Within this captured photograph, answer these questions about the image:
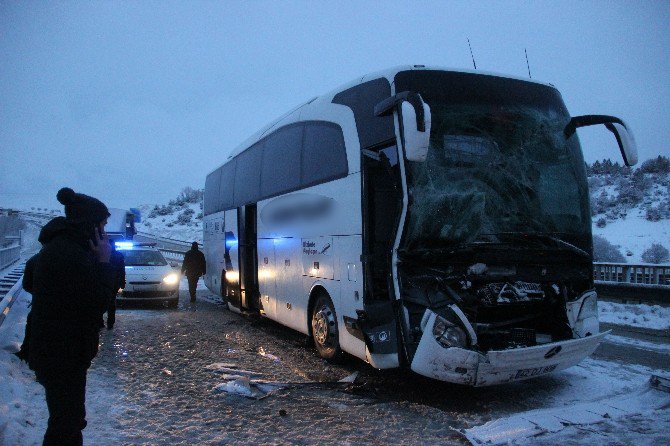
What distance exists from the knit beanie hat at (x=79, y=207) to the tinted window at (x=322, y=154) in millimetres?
3693

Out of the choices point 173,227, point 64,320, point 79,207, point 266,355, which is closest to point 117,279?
point 266,355

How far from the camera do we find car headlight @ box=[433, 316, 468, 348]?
5270 millimetres

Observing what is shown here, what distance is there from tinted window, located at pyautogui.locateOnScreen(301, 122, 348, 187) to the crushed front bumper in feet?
8.59

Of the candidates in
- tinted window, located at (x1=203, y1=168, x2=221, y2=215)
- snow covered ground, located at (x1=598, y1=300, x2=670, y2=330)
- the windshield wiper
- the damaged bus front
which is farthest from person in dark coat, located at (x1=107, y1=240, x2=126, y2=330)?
snow covered ground, located at (x1=598, y1=300, x2=670, y2=330)

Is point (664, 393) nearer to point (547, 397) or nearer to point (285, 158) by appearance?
point (547, 397)

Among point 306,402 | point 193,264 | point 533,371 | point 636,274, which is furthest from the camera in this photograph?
point 193,264

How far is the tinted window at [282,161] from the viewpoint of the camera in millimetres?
8602

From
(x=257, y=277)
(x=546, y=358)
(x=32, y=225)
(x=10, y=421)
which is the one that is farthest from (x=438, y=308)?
(x=32, y=225)

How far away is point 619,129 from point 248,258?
779 cm

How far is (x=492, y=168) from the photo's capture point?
19.1 feet

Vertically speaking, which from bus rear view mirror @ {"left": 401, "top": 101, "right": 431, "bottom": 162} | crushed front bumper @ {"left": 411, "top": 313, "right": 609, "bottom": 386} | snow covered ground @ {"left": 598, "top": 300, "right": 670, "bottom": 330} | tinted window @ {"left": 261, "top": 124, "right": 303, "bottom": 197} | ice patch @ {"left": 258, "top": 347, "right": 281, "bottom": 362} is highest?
tinted window @ {"left": 261, "top": 124, "right": 303, "bottom": 197}

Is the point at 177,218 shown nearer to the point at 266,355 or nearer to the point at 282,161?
the point at 282,161

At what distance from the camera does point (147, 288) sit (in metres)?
14.0

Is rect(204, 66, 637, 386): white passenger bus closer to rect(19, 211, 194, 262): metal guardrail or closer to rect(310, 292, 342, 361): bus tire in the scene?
rect(310, 292, 342, 361): bus tire
